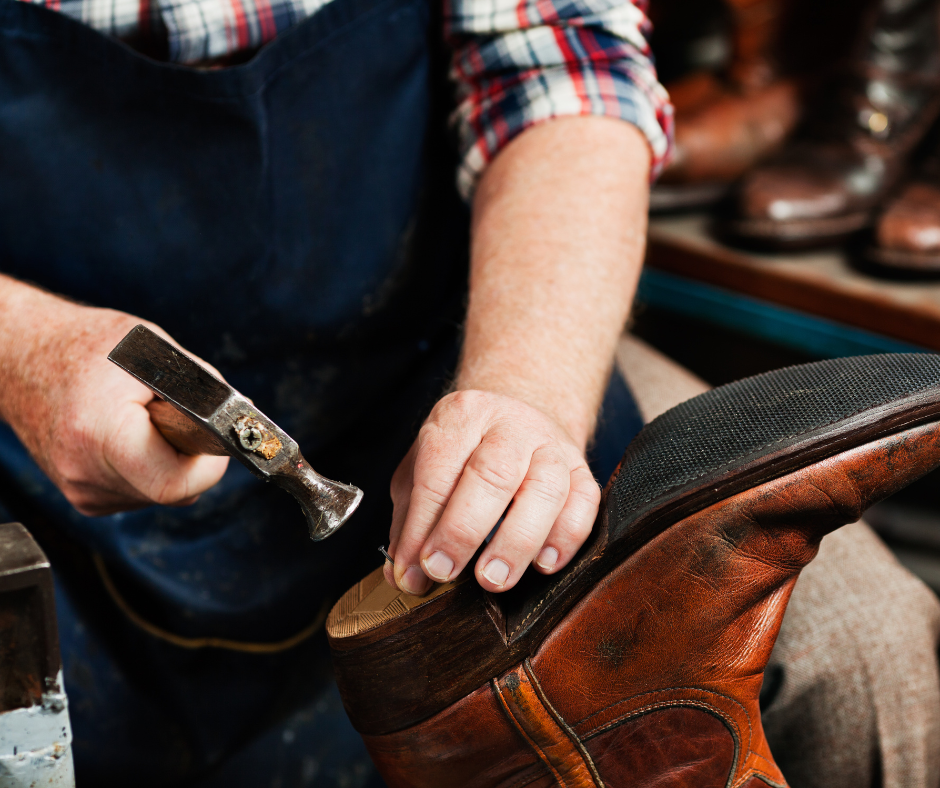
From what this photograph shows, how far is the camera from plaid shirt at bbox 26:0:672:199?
0.72 metres

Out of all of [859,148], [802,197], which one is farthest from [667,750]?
[859,148]

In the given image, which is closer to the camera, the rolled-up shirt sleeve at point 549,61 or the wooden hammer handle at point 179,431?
the wooden hammer handle at point 179,431

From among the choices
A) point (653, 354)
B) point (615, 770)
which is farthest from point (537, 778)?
point (653, 354)

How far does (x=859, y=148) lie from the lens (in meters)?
1.19

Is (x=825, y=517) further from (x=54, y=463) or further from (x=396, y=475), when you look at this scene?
(x=54, y=463)

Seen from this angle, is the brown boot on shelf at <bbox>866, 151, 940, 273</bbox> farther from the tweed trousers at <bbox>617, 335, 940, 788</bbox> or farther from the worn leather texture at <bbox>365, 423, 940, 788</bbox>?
the worn leather texture at <bbox>365, 423, 940, 788</bbox>

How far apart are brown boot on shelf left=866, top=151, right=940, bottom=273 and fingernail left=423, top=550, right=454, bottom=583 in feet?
2.97

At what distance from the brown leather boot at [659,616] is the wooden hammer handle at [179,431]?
0.15 m

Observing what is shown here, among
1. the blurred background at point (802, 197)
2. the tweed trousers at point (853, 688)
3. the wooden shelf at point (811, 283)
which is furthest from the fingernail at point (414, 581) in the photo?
the wooden shelf at point (811, 283)

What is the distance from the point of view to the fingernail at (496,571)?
1.42ft

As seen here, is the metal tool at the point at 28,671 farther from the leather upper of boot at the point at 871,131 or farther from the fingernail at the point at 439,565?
the leather upper of boot at the point at 871,131

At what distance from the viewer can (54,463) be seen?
562 mm

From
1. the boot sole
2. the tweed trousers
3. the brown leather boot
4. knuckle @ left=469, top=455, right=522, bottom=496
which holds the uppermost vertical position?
knuckle @ left=469, top=455, right=522, bottom=496

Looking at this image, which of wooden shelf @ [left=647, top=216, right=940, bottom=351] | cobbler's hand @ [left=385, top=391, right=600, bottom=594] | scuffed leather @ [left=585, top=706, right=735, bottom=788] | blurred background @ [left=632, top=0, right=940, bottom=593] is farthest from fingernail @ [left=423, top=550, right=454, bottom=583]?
wooden shelf @ [left=647, top=216, right=940, bottom=351]
